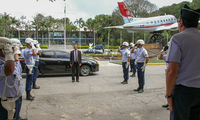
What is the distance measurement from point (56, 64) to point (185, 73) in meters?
8.21

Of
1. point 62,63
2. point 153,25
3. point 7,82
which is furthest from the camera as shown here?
point 153,25

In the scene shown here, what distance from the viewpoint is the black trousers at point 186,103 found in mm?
2029

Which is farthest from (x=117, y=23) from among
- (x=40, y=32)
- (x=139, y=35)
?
(x=40, y=32)

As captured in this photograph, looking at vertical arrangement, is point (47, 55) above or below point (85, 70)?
above

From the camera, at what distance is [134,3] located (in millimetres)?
52875

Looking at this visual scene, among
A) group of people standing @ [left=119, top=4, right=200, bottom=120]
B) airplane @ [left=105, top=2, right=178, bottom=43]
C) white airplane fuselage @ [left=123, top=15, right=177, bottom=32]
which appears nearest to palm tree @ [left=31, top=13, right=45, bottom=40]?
airplane @ [left=105, top=2, right=178, bottom=43]

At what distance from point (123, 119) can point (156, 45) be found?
885 inches

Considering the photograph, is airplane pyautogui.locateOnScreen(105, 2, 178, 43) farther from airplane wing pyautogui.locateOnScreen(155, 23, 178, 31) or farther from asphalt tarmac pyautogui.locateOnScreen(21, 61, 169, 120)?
asphalt tarmac pyautogui.locateOnScreen(21, 61, 169, 120)

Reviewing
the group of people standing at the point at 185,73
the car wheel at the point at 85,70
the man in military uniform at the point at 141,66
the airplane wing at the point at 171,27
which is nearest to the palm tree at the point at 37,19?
the airplane wing at the point at 171,27

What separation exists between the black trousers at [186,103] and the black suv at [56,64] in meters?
8.10

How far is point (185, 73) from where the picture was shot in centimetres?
209

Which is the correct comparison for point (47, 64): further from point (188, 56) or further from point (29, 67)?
point (188, 56)

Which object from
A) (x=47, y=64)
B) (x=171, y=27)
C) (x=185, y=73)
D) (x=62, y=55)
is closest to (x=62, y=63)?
(x=62, y=55)

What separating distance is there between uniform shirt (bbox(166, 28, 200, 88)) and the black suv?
8.10 m
